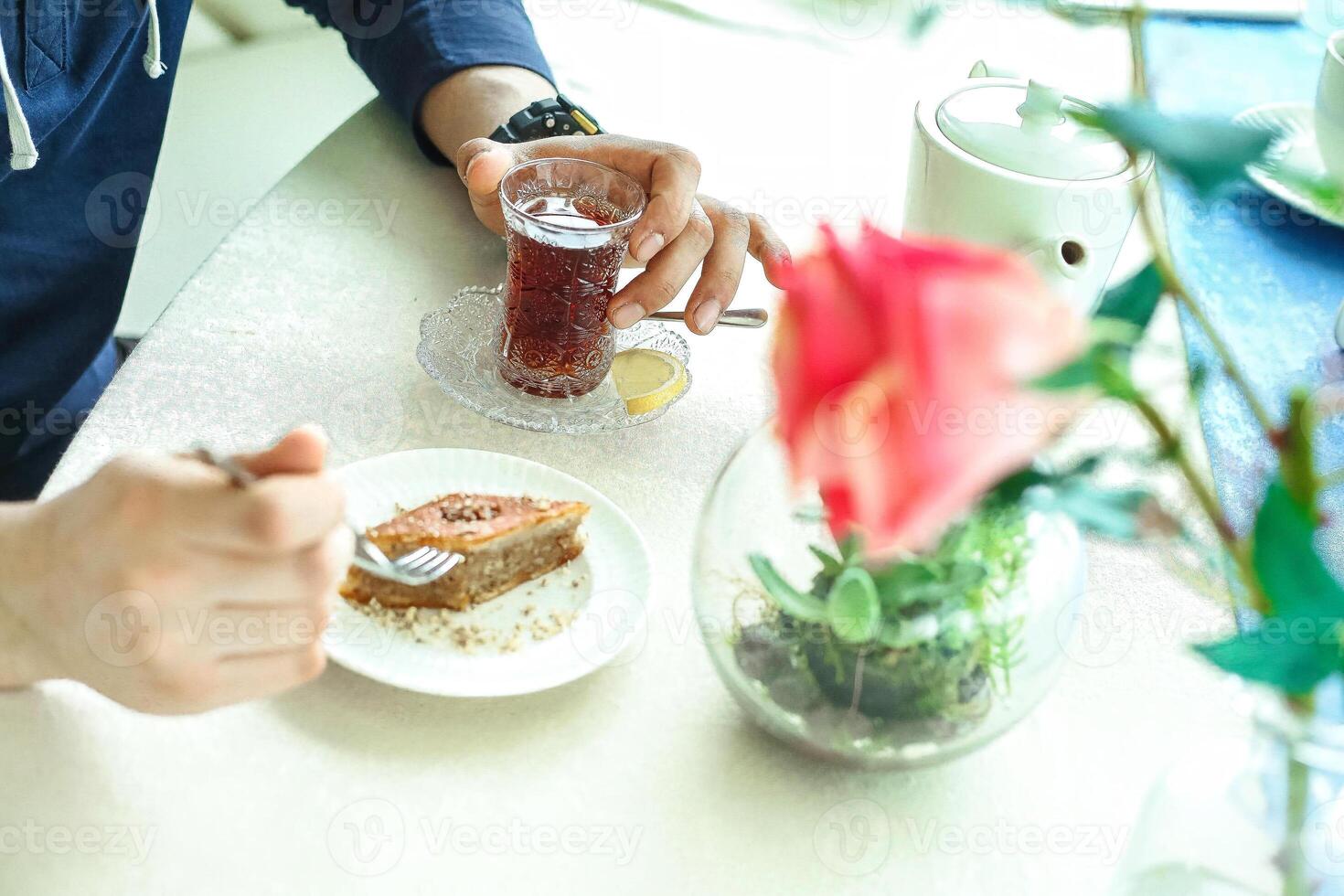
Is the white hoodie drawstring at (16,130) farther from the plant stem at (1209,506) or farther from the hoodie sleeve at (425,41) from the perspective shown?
the plant stem at (1209,506)

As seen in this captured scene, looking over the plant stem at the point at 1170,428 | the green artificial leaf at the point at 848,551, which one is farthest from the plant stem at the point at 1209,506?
the green artificial leaf at the point at 848,551

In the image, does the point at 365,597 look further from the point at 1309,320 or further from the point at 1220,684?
the point at 1309,320

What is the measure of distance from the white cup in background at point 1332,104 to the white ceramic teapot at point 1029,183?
0.26 metres

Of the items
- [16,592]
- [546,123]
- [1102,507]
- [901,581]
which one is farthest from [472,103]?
[1102,507]

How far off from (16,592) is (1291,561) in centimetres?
51

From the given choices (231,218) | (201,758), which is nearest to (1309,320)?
(201,758)

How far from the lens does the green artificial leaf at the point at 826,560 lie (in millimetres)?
486

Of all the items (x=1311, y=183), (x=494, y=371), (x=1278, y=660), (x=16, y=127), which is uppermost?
(x=1311, y=183)

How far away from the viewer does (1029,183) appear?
2.57 feet

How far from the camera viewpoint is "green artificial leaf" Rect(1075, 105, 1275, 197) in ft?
0.83

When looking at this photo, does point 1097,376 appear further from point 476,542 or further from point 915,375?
point 476,542

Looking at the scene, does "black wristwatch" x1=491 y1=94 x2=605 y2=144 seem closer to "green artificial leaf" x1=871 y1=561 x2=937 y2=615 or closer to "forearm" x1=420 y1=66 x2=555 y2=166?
"forearm" x1=420 y1=66 x2=555 y2=166

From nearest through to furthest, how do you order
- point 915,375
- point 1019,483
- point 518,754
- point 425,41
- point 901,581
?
point 915,375 < point 1019,483 < point 901,581 < point 518,754 < point 425,41

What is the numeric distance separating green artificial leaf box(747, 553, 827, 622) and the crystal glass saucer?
0.96 feet
